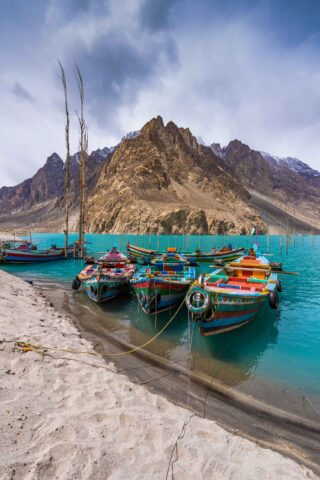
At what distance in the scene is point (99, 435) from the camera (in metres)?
4.18

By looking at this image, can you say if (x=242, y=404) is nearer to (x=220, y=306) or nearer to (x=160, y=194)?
(x=220, y=306)

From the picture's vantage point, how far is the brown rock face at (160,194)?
411ft

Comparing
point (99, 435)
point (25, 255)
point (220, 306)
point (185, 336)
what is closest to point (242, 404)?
point (220, 306)

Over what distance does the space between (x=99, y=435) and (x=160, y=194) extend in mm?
142777

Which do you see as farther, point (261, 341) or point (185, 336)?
point (185, 336)

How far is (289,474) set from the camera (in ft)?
13.4

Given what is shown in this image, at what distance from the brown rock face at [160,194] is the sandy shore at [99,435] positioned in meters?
112

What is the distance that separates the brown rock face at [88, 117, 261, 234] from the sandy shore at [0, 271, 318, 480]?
112124 mm

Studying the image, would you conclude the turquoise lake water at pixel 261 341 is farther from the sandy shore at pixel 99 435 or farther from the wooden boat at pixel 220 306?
the sandy shore at pixel 99 435

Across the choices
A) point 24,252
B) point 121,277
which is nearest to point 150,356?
point 121,277

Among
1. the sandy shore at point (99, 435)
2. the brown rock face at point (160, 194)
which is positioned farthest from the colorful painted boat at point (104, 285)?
the brown rock face at point (160, 194)

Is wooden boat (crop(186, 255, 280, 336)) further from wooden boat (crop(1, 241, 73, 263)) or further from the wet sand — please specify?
wooden boat (crop(1, 241, 73, 263))

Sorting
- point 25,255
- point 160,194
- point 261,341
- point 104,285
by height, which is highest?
point 160,194

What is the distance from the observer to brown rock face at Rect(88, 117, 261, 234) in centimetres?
12512
